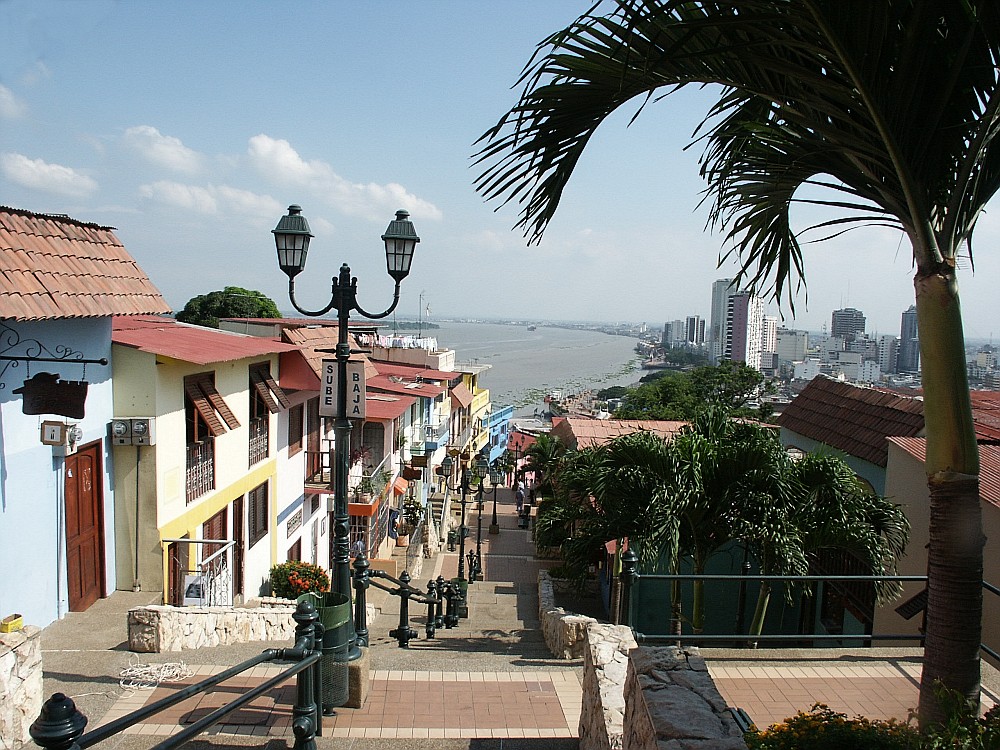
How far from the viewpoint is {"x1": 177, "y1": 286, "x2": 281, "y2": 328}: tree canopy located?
36031mm

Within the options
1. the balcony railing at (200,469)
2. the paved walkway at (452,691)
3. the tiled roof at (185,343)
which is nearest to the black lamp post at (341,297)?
the paved walkway at (452,691)

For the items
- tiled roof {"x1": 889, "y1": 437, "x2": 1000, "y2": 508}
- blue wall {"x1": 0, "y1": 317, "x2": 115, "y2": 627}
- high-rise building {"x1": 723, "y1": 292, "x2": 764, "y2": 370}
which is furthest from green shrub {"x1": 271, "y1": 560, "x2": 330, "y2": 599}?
high-rise building {"x1": 723, "y1": 292, "x2": 764, "y2": 370}

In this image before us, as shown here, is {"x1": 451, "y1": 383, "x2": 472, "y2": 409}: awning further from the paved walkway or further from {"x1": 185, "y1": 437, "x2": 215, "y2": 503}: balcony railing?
the paved walkway

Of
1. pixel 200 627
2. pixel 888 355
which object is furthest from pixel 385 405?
pixel 888 355

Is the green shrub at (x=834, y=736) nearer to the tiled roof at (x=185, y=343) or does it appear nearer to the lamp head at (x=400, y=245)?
the lamp head at (x=400, y=245)

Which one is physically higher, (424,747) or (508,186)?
(508,186)

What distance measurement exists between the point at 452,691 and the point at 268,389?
29.3 feet

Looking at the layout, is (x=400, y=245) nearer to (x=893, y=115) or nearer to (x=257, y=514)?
(x=893, y=115)

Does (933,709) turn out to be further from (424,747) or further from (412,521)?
(412,521)

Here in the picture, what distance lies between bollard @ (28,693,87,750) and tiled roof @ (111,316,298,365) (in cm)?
770

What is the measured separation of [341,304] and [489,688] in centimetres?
388

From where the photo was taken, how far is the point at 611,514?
874cm

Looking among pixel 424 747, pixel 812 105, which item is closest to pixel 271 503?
pixel 424 747

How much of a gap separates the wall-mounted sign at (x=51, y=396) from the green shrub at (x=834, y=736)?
262 inches
